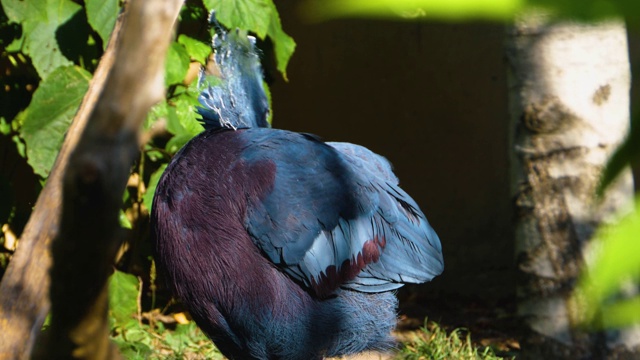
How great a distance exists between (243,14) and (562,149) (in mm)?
1723

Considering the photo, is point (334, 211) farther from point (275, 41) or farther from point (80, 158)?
point (80, 158)

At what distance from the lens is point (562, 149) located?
2418mm

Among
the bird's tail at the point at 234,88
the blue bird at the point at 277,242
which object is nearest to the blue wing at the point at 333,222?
the blue bird at the point at 277,242

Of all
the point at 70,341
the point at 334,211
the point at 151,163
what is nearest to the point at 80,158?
the point at 70,341

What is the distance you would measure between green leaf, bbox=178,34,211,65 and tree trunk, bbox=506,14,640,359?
72.5 inches

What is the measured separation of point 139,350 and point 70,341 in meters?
2.80

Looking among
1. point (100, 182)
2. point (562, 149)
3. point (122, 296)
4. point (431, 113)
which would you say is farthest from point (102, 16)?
point (100, 182)

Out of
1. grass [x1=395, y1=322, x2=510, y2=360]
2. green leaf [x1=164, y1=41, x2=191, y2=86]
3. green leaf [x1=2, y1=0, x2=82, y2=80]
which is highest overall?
green leaf [x1=2, y1=0, x2=82, y2=80]

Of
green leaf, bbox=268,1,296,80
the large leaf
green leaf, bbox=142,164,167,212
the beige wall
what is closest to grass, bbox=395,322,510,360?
the beige wall

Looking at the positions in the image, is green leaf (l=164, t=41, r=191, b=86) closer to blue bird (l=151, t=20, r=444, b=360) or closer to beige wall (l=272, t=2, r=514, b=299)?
blue bird (l=151, t=20, r=444, b=360)

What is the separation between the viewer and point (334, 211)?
9.41ft

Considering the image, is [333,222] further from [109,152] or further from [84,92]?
[109,152]

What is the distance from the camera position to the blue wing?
273 cm

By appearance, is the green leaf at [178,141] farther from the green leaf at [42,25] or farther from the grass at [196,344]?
the grass at [196,344]
